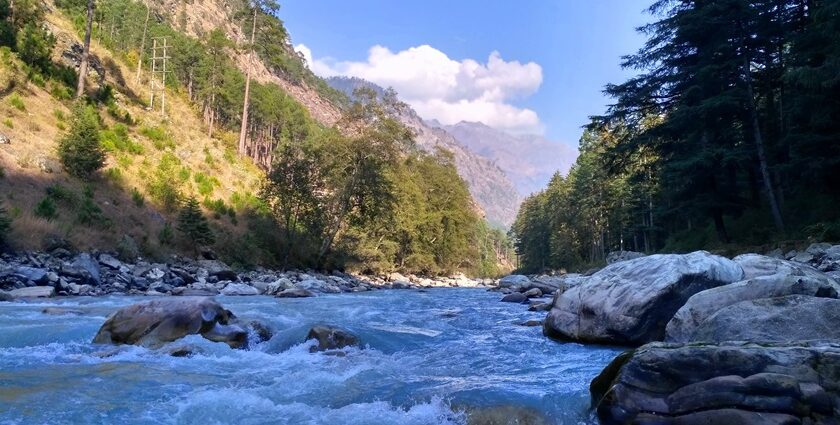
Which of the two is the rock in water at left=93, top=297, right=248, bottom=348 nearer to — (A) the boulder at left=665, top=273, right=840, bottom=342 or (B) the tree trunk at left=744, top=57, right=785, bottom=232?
(A) the boulder at left=665, top=273, right=840, bottom=342

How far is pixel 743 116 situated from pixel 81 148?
1109 inches

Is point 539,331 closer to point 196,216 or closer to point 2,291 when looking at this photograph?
point 2,291

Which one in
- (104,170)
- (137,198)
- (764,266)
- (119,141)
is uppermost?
(119,141)

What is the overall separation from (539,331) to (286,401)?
648 centimetres

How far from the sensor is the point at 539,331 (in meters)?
10.7

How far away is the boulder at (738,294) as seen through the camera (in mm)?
6777

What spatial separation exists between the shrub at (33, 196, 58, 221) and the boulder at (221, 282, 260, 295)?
6.47 m

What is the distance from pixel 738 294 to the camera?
7.06 m

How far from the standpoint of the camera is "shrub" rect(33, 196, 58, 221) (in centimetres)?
1766

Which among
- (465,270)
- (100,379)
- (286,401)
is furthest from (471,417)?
(465,270)

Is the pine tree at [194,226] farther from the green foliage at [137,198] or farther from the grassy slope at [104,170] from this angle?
the green foliage at [137,198]

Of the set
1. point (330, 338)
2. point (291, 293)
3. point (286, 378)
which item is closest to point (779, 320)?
point (286, 378)

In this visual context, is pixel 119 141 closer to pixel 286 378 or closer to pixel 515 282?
pixel 515 282

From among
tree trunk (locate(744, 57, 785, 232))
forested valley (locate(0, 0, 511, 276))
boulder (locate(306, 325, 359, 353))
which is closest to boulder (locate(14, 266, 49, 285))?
forested valley (locate(0, 0, 511, 276))
